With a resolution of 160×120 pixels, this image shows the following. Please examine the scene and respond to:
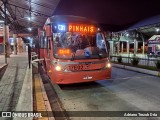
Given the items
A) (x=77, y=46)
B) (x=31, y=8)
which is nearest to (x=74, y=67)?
(x=77, y=46)

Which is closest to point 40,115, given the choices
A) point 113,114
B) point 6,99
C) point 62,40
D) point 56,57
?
point 113,114

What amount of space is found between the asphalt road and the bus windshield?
4.72 feet

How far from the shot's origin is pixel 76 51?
8.29 metres

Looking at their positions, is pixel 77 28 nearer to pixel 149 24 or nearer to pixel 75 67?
pixel 75 67

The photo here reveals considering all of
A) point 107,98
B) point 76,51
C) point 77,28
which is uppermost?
point 77,28

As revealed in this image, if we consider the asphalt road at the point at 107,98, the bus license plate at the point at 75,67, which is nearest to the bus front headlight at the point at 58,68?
the bus license plate at the point at 75,67

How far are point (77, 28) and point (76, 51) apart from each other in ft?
3.22

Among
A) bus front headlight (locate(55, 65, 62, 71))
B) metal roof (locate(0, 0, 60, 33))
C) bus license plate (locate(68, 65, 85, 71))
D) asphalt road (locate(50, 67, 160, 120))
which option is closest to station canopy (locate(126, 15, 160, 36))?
metal roof (locate(0, 0, 60, 33))

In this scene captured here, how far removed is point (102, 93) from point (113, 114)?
7.77ft

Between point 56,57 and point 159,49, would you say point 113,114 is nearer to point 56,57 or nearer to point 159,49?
point 56,57

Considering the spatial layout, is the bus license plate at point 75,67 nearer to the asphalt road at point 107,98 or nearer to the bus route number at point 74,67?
the bus route number at point 74,67

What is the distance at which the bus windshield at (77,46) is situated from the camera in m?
8.20

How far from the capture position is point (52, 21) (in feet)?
27.8

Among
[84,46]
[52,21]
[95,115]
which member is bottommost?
[95,115]
